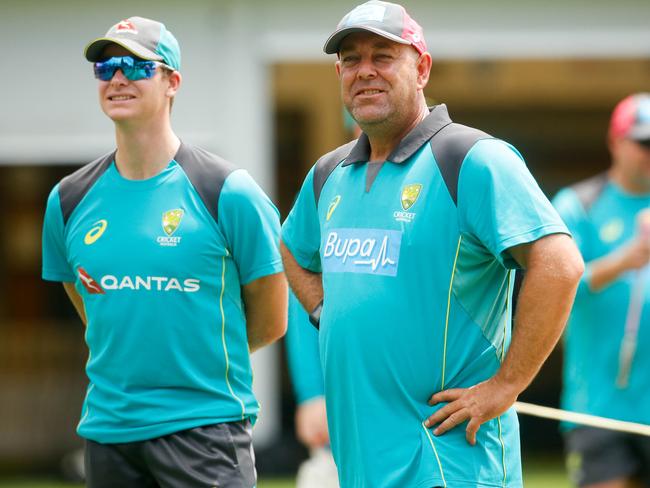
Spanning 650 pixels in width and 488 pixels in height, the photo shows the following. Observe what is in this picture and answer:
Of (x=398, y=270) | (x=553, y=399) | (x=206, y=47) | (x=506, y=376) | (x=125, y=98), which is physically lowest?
(x=553, y=399)

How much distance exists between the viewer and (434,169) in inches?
145

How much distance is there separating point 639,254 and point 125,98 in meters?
2.84

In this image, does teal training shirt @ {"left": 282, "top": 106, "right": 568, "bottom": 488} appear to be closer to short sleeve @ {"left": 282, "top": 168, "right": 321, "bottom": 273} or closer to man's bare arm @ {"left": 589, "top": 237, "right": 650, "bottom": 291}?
short sleeve @ {"left": 282, "top": 168, "right": 321, "bottom": 273}

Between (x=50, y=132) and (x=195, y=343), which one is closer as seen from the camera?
(x=195, y=343)

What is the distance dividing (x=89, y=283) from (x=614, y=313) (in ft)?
9.87

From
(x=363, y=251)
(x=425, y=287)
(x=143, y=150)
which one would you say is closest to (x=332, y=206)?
(x=363, y=251)

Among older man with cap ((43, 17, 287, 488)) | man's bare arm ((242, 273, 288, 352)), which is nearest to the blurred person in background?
man's bare arm ((242, 273, 288, 352))

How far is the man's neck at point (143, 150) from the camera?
14.7 feet

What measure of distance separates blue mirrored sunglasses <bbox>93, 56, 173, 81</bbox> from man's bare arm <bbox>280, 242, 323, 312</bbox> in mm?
829

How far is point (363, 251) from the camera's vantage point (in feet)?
12.3

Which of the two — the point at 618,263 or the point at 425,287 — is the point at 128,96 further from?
the point at 618,263

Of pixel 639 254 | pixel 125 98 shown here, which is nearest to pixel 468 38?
pixel 639 254

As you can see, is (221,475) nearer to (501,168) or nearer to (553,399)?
(501,168)

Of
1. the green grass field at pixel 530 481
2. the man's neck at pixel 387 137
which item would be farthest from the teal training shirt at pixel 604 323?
the green grass field at pixel 530 481
